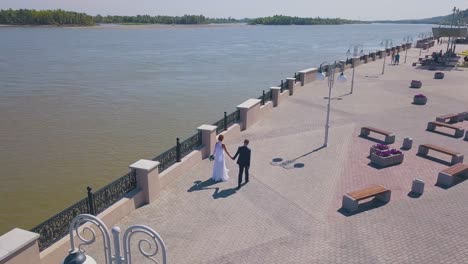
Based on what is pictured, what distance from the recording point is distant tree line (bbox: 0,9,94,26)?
14538cm

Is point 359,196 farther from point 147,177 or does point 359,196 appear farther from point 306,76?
point 306,76

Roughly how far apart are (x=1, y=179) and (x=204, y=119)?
1076cm

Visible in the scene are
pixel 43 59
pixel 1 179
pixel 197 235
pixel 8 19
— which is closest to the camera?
pixel 197 235

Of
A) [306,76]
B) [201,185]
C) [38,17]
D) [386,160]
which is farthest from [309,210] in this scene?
[38,17]

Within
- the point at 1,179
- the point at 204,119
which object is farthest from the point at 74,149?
the point at 204,119

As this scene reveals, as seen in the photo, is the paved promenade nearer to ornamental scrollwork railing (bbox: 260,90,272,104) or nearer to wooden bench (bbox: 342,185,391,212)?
wooden bench (bbox: 342,185,391,212)

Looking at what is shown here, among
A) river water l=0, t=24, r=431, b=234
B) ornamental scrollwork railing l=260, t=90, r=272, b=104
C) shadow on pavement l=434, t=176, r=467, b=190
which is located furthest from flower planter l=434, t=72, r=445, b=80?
shadow on pavement l=434, t=176, r=467, b=190

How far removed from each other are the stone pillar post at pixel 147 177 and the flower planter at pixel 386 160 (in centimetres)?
692

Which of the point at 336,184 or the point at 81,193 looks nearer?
the point at 336,184

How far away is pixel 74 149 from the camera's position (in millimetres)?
16891

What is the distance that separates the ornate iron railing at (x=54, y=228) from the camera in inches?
287

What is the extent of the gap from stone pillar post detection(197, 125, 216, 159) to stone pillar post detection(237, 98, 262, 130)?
313 centimetres

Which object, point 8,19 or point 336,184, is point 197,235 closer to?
point 336,184

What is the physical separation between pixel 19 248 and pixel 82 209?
206 centimetres
